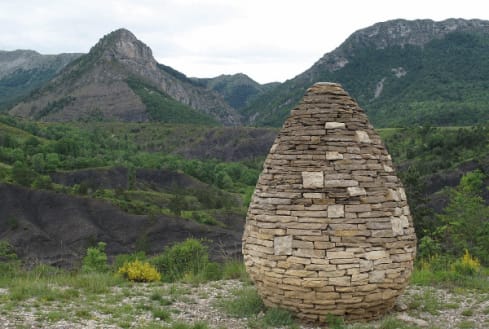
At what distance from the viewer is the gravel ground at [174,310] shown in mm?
7293

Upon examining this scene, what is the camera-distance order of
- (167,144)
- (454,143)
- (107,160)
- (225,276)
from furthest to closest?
(167,144) → (107,160) → (454,143) → (225,276)

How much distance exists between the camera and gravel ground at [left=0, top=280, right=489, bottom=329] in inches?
287

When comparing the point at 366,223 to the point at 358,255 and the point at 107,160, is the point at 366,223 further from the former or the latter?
the point at 107,160

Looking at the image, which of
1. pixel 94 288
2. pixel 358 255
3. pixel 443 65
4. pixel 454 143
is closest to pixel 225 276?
pixel 94 288

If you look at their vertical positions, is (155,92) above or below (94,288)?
above

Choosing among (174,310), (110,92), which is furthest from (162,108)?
(174,310)

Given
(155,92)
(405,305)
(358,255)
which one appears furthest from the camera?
(155,92)

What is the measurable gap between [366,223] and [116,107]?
5604 inches

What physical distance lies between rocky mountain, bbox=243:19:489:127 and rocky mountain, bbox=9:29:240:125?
120ft

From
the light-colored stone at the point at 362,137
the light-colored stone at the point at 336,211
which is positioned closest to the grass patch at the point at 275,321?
the light-colored stone at the point at 336,211

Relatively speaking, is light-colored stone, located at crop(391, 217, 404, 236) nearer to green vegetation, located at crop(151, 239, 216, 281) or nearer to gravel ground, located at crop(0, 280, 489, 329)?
gravel ground, located at crop(0, 280, 489, 329)

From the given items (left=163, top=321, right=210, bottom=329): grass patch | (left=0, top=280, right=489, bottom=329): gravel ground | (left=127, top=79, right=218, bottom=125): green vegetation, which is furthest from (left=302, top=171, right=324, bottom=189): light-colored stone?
(left=127, top=79, right=218, bottom=125): green vegetation

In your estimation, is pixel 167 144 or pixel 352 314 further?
pixel 167 144

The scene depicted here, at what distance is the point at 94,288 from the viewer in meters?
9.94
